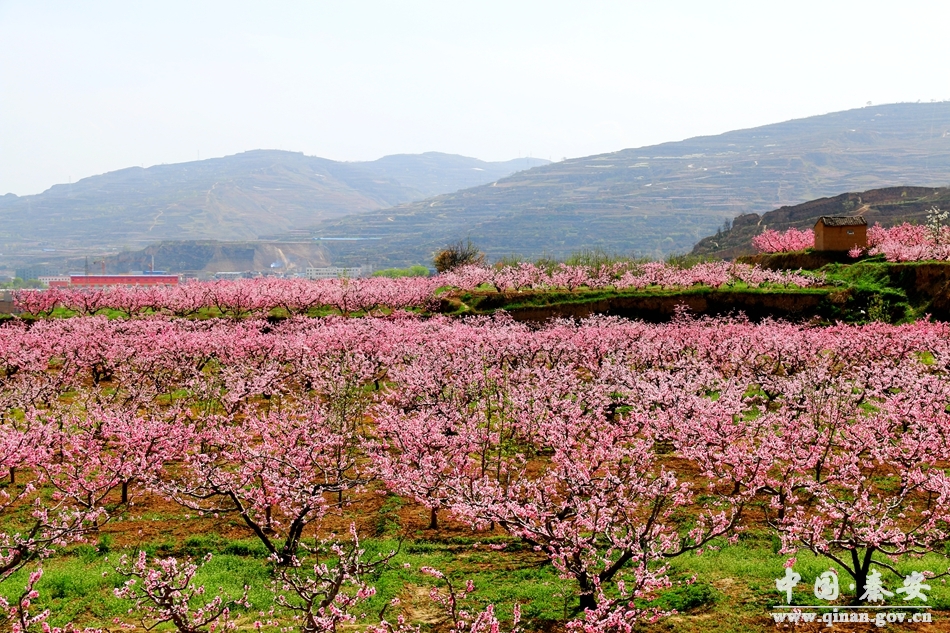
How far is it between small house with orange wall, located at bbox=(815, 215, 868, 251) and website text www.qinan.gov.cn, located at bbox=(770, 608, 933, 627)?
145 ft

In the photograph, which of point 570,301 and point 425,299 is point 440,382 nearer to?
point 570,301

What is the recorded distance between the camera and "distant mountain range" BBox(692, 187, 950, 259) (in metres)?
120

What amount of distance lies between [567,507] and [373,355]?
1627 cm

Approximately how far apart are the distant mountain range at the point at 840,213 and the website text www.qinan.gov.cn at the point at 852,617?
361ft

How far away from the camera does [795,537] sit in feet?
35.0

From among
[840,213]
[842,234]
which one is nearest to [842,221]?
[842,234]

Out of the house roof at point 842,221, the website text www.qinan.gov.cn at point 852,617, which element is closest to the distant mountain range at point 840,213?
the house roof at point 842,221

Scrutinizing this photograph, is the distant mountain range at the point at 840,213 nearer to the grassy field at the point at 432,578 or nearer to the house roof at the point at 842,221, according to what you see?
the house roof at the point at 842,221

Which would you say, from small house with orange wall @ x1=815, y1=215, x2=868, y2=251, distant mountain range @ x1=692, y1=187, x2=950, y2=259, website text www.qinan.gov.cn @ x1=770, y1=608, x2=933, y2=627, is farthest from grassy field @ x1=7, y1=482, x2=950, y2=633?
distant mountain range @ x1=692, y1=187, x2=950, y2=259

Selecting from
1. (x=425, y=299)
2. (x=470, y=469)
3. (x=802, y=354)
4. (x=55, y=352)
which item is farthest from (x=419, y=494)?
(x=425, y=299)

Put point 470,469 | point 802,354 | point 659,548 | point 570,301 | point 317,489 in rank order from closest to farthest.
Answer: point 659,548, point 317,489, point 470,469, point 802,354, point 570,301

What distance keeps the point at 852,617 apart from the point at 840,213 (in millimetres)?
136189

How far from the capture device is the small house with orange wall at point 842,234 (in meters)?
49.8

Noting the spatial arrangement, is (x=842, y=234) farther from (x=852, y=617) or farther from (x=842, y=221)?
(x=852, y=617)
